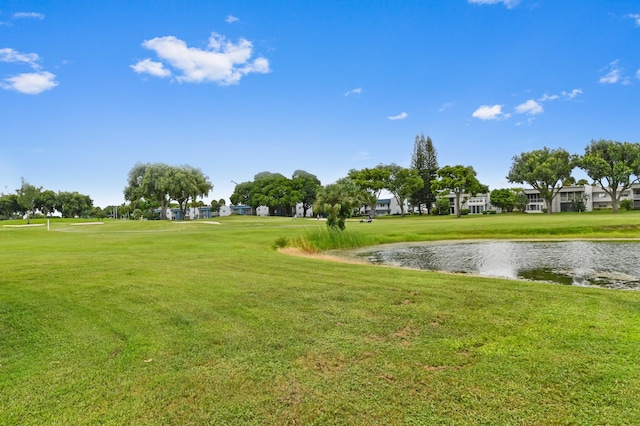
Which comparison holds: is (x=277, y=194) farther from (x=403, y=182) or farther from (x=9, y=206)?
(x=9, y=206)

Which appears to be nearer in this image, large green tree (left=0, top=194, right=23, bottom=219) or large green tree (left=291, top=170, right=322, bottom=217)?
large green tree (left=291, top=170, right=322, bottom=217)

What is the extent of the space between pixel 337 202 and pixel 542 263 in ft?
46.0

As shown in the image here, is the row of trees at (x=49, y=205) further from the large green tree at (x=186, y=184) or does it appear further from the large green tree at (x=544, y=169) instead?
the large green tree at (x=544, y=169)

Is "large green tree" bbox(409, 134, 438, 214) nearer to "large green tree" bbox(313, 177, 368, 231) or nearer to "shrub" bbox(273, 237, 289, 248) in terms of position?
"large green tree" bbox(313, 177, 368, 231)

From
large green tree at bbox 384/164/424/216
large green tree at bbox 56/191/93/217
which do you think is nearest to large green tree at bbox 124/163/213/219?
large green tree at bbox 384/164/424/216

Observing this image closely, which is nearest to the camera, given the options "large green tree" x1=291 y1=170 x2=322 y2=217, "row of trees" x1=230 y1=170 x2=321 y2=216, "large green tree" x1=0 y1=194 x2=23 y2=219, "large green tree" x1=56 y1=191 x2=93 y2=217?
"row of trees" x1=230 y1=170 x2=321 y2=216

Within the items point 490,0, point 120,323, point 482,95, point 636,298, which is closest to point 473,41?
point 490,0

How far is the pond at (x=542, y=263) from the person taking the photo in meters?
12.0

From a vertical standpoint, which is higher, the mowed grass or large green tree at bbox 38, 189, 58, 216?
large green tree at bbox 38, 189, 58, 216

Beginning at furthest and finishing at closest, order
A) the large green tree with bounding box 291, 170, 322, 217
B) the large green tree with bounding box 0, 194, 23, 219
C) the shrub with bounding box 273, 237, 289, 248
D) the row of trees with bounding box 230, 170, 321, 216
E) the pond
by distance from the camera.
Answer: the large green tree with bounding box 0, 194, 23, 219 < the large green tree with bounding box 291, 170, 322, 217 < the row of trees with bounding box 230, 170, 321, 216 < the shrub with bounding box 273, 237, 289, 248 < the pond

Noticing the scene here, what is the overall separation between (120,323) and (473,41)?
95.2 ft

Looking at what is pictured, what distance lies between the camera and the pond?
39.5ft

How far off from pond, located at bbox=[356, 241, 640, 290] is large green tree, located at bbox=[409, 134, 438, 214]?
6722cm

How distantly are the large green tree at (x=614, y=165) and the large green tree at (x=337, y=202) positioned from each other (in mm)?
59794
